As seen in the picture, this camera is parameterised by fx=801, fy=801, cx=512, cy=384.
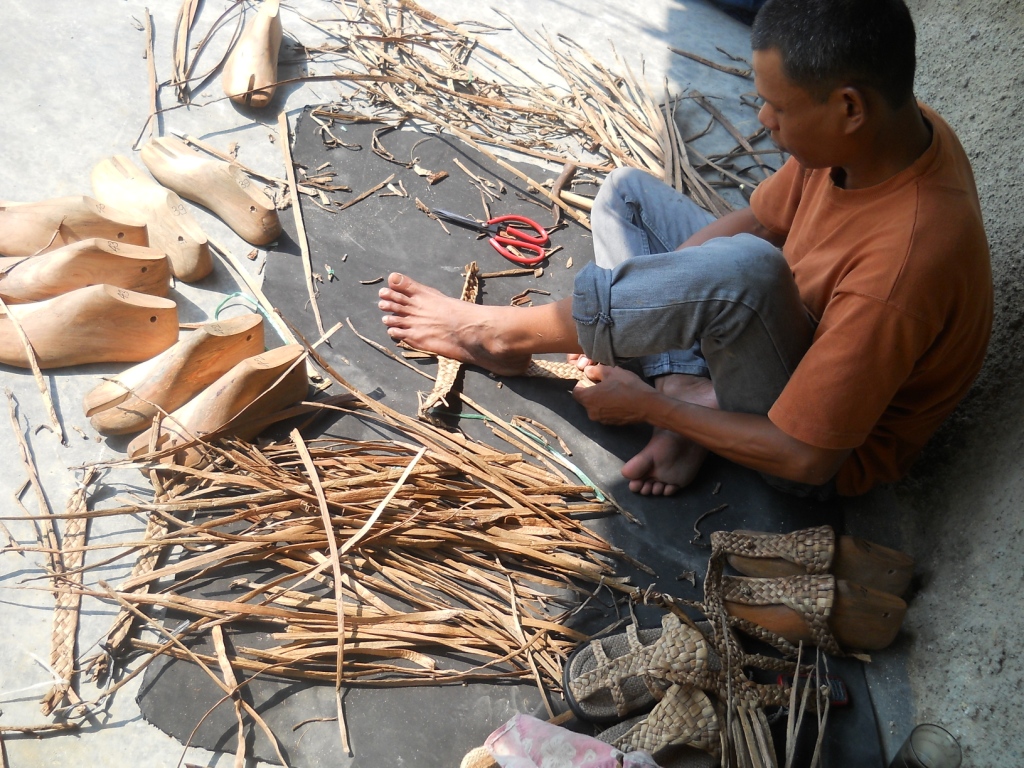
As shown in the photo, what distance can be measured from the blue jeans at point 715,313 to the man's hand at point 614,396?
16 cm

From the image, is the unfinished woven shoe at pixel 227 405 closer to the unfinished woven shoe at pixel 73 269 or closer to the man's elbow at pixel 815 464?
the unfinished woven shoe at pixel 73 269

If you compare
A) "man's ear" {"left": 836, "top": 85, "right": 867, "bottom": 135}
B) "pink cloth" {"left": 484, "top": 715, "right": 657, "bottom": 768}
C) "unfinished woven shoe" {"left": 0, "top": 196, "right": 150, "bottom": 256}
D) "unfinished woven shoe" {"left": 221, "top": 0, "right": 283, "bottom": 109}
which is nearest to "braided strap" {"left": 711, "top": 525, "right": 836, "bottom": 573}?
"pink cloth" {"left": 484, "top": 715, "right": 657, "bottom": 768}

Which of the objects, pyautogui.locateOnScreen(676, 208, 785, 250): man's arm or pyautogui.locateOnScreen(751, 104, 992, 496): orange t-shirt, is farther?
pyautogui.locateOnScreen(676, 208, 785, 250): man's arm

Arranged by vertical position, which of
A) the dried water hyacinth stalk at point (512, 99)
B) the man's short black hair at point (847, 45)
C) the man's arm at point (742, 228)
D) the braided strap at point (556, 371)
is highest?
the man's short black hair at point (847, 45)

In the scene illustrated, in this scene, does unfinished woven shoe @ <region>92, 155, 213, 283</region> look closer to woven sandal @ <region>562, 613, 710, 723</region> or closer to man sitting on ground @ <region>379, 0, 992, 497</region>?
man sitting on ground @ <region>379, 0, 992, 497</region>

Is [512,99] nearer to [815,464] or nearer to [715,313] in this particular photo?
[715,313]

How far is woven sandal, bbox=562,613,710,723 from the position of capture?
1613 mm

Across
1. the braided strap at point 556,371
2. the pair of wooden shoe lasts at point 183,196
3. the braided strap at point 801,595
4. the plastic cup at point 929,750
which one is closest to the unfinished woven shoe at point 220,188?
the pair of wooden shoe lasts at point 183,196

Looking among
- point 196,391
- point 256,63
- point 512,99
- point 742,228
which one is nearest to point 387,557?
point 196,391

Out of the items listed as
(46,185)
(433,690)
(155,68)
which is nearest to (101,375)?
(46,185)

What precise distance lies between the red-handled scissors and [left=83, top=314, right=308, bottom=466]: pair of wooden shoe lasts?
2.96 ft

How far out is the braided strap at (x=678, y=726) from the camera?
157cm

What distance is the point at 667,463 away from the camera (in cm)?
Result: 215

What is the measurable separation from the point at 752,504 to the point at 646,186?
102 centimetres
